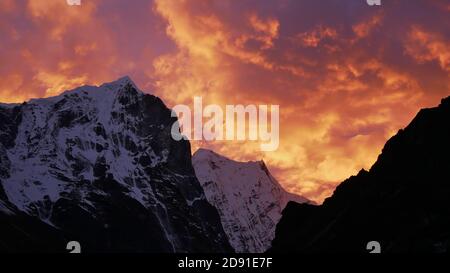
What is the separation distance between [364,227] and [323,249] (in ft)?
21.8

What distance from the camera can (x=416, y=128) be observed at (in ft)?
365

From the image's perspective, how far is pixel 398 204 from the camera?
325ft

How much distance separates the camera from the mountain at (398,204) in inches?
3556

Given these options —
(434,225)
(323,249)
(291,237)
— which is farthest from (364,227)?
(291,237)

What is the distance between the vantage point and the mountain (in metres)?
90.3
